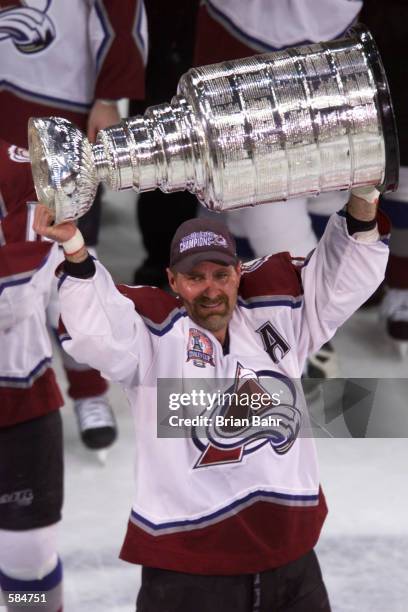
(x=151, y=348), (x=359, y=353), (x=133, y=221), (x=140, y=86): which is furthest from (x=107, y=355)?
(x=133, y=221)

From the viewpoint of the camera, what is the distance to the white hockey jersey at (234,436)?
216 centimetres

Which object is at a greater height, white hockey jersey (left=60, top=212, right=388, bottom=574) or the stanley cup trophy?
the stanley cup trophy

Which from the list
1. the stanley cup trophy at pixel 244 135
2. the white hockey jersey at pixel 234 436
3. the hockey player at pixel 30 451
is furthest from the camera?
the hockey player at pixel 30 451

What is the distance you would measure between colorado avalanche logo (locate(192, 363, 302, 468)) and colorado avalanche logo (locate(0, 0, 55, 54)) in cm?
107

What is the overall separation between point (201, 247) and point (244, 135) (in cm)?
37

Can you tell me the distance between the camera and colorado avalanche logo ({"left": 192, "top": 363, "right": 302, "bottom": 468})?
2160 mm

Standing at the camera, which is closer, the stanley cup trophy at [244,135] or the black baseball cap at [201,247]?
the stanley cup trophy at [244,135]

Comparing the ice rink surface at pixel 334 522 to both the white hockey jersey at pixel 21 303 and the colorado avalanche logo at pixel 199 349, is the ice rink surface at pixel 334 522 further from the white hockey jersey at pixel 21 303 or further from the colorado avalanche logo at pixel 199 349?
the colorado avalanche logo at pixel 199 349

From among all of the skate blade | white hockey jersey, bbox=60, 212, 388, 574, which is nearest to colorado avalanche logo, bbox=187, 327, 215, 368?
white hockey jersey, bbox=60, 212, 388, 574

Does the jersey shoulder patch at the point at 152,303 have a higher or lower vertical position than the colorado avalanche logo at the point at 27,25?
lower

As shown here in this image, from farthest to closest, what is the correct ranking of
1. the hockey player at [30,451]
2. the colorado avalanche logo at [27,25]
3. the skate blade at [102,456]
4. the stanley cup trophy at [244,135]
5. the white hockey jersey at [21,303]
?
the skate blade at [102,456] < the colorado avalanche logo at [27,25] < the hockey player at [30,451] < the white hockey jersey at [21,303] < the stanley cup trophy at [244,135]

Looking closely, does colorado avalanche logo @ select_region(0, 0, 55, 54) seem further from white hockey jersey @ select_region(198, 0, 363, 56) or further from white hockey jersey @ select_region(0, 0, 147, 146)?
white hockey jersey @ select_region(198, 0, 363, 56)

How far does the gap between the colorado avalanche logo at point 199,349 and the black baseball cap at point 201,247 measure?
0.31 ft

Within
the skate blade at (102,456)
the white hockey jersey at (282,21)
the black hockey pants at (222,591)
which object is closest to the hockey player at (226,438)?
the black hockey pants at (222,591)
